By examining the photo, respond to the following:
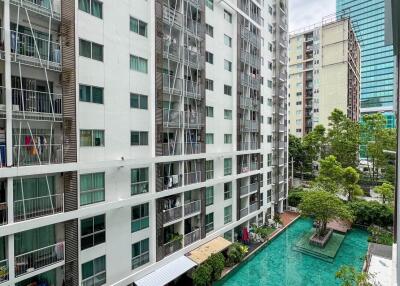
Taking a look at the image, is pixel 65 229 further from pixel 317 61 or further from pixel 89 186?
pixel 317 61

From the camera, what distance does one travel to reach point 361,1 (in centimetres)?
13262

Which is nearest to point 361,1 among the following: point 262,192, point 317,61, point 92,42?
point 317,61

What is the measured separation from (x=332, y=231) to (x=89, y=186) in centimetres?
2578

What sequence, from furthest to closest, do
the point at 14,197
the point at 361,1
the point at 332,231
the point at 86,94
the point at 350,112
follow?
the point at 361,1
the point at 350,112
the point at 332,231
the point at 86,94
the point at 14,197

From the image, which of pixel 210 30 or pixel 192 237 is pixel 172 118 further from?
pixel 192 237

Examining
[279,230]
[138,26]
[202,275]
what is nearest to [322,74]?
[279,230]

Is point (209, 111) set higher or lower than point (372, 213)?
higher

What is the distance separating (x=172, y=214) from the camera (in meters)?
18.8

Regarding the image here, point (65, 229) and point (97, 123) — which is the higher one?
point (97, 123)

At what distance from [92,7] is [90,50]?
2.42 metres

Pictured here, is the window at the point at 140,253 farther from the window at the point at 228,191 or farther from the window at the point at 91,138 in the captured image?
the window at the point at 228,191

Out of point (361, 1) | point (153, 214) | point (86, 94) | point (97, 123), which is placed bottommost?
point (153, 214)

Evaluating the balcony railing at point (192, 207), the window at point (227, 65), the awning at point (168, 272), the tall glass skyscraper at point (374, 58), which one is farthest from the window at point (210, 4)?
the tall glass skyscraper at point (374, 58)

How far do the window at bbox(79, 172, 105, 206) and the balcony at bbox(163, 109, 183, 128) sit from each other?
5794 mm
